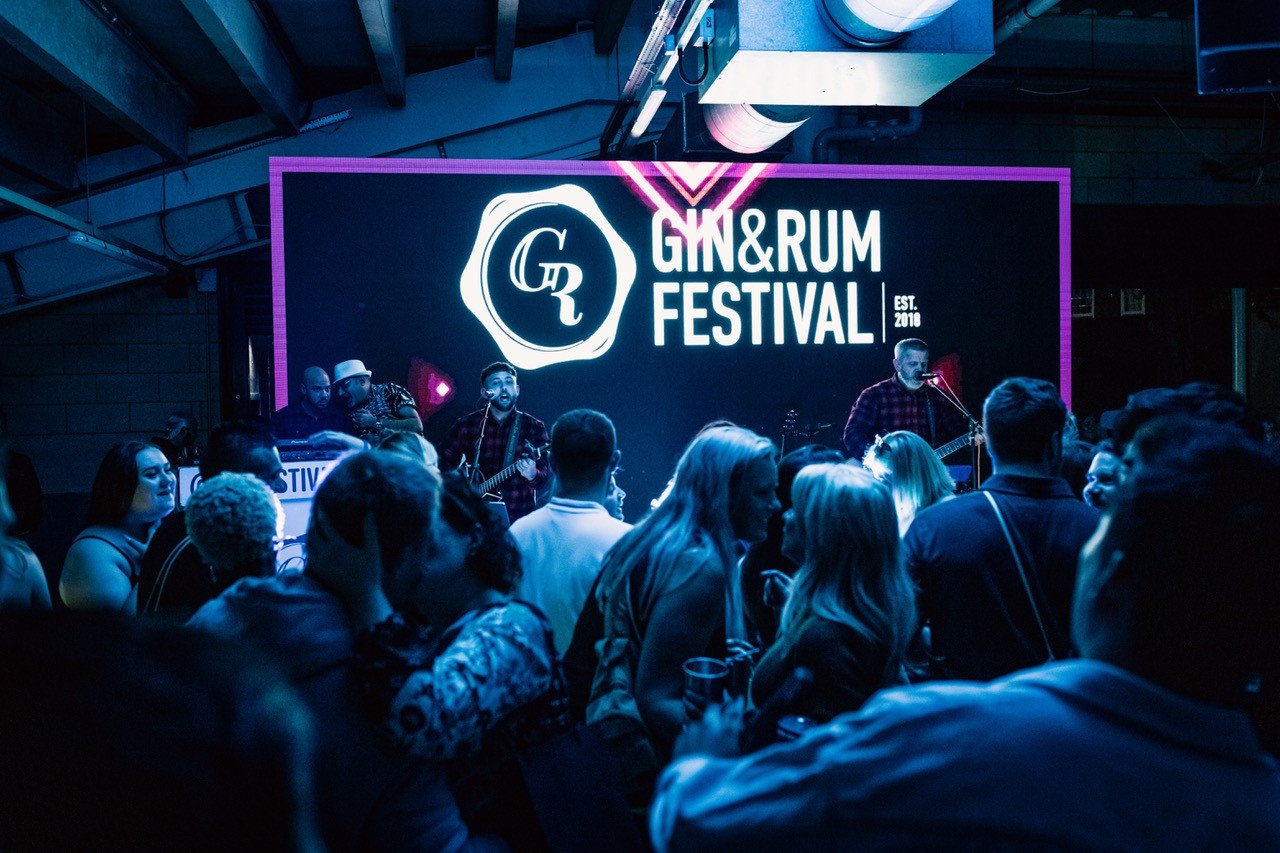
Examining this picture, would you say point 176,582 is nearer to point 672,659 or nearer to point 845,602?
point 672,659

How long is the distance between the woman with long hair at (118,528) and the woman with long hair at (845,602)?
1.83 metres

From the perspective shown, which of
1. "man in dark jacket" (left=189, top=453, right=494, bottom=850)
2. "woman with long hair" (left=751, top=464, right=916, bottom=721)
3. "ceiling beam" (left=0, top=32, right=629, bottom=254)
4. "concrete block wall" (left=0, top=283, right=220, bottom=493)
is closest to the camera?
"man in dark jacket" (left=189, top=453, right=494, bottom=850)

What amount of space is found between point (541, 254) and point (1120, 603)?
606cm

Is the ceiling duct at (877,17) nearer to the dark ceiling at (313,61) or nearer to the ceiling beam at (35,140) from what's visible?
the dark ceiling at (313,61)

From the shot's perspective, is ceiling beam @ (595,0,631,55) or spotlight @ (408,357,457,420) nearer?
spotlight @ (408,357,457,420)

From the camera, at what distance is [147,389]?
406 inches

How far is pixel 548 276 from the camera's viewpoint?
21.9 feet

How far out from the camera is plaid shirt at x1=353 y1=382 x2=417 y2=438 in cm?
615

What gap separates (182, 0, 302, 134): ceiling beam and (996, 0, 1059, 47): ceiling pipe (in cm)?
Result: 506

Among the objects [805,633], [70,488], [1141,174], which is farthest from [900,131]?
[70,488]

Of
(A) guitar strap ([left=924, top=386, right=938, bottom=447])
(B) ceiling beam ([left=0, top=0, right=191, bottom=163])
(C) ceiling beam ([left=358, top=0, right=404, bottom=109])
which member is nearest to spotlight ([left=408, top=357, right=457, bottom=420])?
(C) ceiling beam ([left=358, top=0, right=404, bottom=109])

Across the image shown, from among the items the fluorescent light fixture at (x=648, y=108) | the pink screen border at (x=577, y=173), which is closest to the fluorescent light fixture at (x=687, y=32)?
the fluorescent light fixture at (x=648, y=108)

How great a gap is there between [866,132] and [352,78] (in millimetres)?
4469

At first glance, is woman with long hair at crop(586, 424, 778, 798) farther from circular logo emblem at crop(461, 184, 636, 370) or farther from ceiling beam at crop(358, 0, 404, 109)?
ceiling beam at crop(358, 0, 404, 109)
